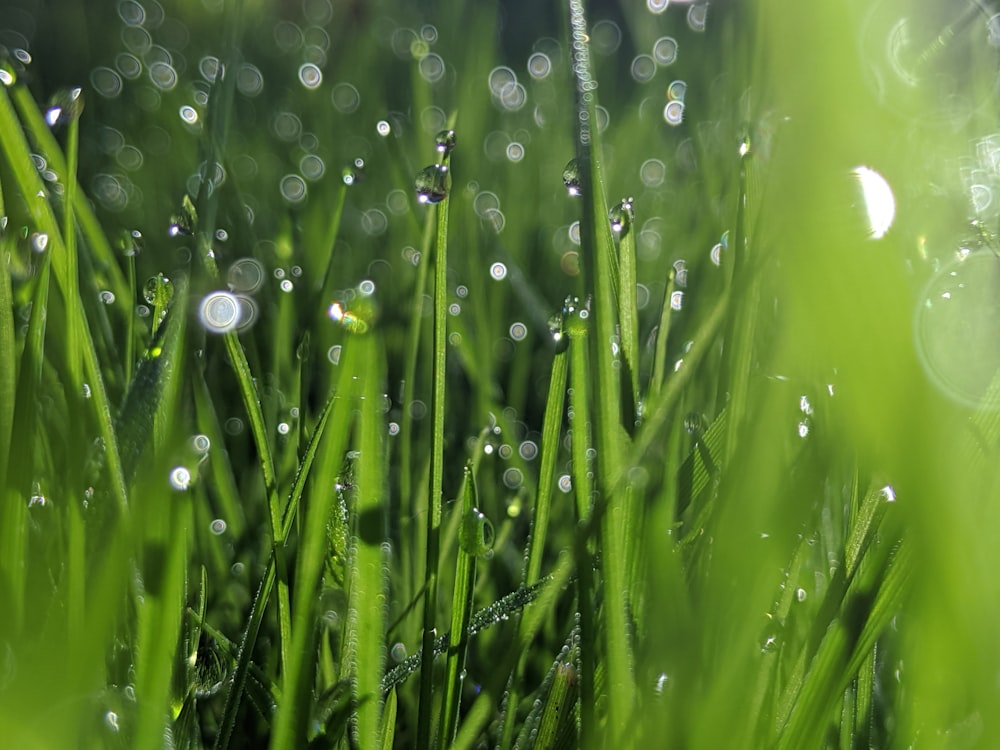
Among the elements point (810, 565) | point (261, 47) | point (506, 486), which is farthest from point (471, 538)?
point (261, 47)

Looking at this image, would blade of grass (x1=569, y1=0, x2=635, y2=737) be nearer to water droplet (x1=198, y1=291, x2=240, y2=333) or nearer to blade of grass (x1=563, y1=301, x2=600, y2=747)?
blade of grass (x1=563, y1=301, x2=600, y2=747)

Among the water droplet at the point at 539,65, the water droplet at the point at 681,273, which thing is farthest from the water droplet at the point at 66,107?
the water droplet at the point at 539,65

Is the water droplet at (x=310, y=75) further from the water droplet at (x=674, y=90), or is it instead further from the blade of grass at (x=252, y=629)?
the blade of grass at (x=252, y=629)

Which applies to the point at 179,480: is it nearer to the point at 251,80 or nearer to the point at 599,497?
the point at 599,497

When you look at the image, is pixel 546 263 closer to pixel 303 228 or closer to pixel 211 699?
pixel 303 228

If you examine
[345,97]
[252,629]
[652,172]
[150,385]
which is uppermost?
[345,97]

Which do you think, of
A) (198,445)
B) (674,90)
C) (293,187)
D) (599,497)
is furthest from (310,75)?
(599,497)

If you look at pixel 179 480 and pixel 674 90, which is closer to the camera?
pixel 179 480
